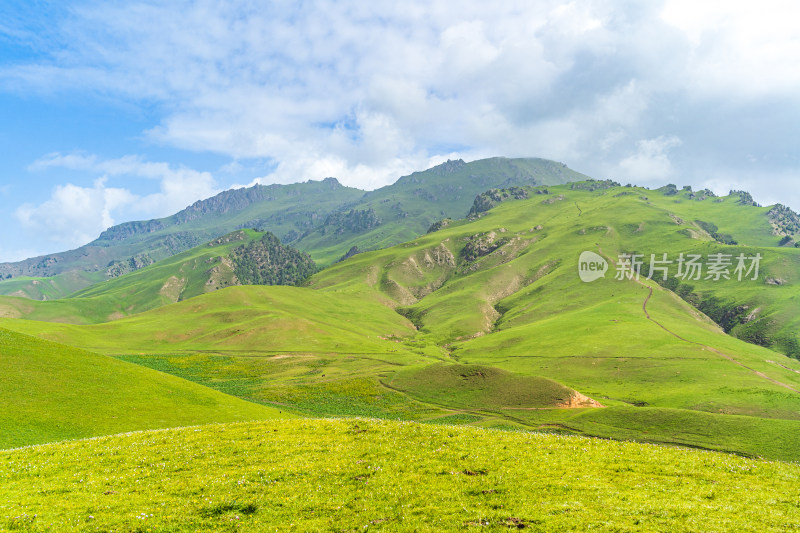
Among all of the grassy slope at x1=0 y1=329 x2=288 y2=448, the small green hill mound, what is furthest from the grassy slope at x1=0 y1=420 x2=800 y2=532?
the small green hill mound

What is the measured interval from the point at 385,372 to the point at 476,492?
111122 mm

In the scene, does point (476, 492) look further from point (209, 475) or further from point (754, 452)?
point (754, 452)

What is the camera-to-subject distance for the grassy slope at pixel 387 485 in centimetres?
1859

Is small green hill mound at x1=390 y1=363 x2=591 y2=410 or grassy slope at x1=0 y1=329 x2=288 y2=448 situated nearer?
grassy slope at x1=0 y1=329 x2=288 y2=448

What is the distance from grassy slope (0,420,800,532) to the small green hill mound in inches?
2634

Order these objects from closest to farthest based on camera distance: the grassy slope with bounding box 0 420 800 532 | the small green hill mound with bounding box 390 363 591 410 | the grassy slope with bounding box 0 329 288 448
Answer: the grassy slope with bounding box 0 420 800 532 → the grassy slope with bounding box 0 329 288 448 → the small green hill mound with bounding box 390 363 591 410

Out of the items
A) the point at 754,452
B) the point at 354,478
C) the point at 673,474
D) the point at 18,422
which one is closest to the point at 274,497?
the point at 354,478

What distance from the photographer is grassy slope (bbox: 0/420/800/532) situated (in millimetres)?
18594

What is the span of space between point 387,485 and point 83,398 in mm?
47099

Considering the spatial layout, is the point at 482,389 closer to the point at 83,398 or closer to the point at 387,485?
the point at 83,398

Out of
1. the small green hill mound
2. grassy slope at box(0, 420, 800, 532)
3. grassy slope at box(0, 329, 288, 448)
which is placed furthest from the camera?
the small green hill mound

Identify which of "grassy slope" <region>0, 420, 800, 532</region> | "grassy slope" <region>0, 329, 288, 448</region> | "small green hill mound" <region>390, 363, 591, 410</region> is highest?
"grassy slope" <region>0, 420, 800, 532</region>

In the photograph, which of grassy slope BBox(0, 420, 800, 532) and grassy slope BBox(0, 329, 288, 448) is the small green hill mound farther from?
grassy slope BBox(0, 420, 800, 532)

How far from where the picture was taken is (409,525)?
18.2m
